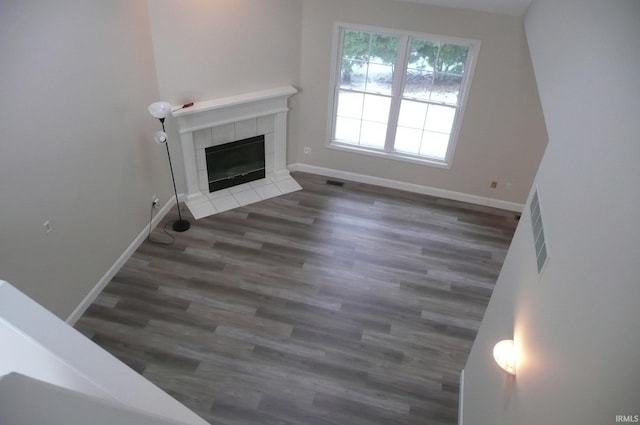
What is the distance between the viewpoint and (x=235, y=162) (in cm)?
697

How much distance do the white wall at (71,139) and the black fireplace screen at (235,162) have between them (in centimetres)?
102

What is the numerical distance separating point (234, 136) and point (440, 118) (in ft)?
9.61

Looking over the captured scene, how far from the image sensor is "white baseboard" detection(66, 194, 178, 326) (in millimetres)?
5008

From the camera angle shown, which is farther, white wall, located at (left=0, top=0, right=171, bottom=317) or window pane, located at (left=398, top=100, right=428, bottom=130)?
window pane, located at (left=398, top=100, right=428, bottom=130)

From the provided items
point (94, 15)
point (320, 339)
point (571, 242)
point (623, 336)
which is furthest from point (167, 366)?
point (623, 336)

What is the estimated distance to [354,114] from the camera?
7.09 m

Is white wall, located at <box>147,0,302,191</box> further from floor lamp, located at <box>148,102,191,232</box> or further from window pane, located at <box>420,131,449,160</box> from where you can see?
window pane, located at <box>420,131,449,160</box>

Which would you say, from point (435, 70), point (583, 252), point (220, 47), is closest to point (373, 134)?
point (435, 70)

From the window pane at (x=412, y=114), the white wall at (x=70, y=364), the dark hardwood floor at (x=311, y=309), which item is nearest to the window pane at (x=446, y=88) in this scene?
the window pane at (x=412, y=114)

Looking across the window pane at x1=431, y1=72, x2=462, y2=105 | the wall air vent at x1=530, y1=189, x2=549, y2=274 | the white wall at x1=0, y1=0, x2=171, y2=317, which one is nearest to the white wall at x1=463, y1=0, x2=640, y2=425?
the wall air vent at x1=530, y1=189, x2=549, y2=274

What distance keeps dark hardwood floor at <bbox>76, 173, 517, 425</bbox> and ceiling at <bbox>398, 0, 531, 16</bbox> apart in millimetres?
2746

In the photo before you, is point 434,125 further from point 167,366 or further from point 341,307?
point 167,366

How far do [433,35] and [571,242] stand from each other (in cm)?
457

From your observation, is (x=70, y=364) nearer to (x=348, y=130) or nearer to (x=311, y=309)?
(x=311, y=309)
